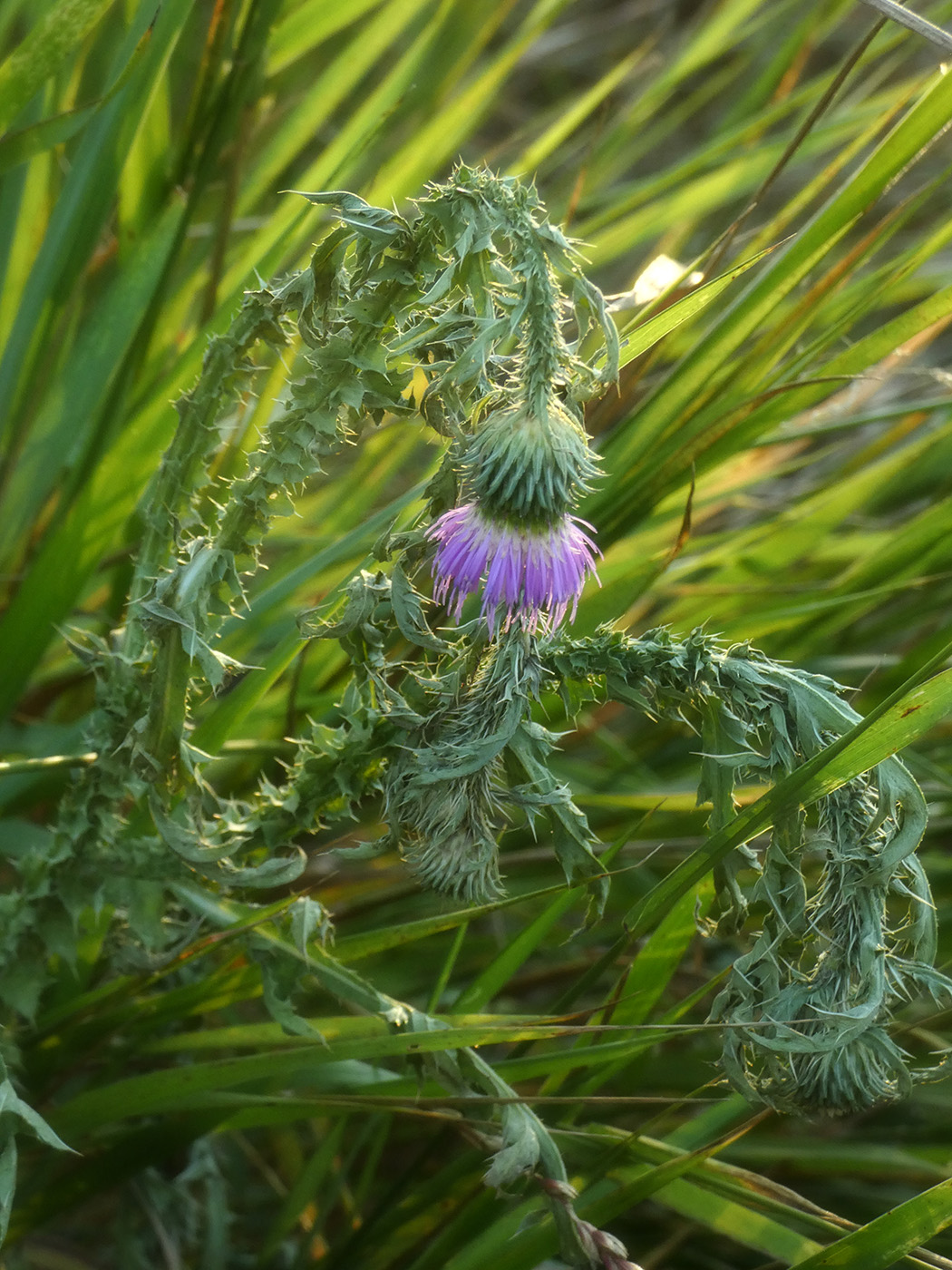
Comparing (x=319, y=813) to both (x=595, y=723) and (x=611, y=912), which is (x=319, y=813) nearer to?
(x=611, y=912)

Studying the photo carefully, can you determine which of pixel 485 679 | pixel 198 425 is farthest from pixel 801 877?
pixel 198 425

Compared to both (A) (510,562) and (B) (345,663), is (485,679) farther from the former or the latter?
(B) (345,663)

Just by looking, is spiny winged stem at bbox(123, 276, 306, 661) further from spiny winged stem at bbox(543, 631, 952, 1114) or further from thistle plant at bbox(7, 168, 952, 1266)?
spiny winged stem at bbox(543, 631, 952, 1114)

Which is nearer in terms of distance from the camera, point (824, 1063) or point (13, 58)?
point (824, 1063)

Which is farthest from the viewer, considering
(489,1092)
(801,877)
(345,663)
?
(345,663)

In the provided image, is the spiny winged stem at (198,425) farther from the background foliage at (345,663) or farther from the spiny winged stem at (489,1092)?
the spiny winged stem at (489,1092)

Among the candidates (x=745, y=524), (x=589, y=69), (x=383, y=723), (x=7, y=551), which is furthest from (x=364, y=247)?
(x=589, y=69)
